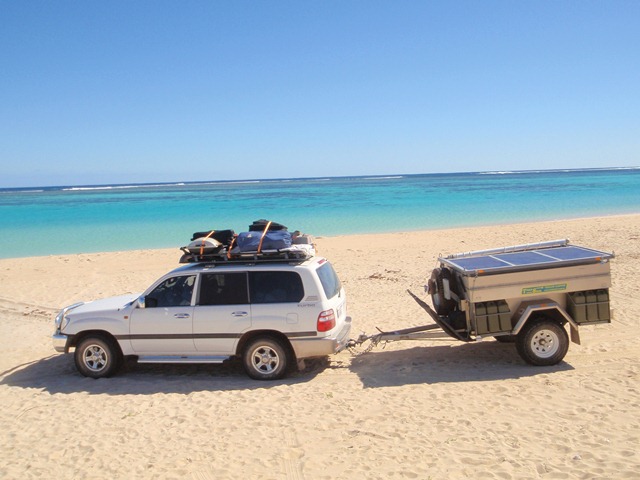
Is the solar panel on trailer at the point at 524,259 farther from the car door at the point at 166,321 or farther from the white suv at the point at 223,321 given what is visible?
the car door at the point at 166,321

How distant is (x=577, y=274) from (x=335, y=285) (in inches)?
135

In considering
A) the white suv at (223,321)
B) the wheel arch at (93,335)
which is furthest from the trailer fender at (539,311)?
the wheel arch at (93,335)

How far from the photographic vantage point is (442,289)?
→ 28.0 ft

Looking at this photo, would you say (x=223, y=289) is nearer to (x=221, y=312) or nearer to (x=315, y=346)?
(x=221, y=312)

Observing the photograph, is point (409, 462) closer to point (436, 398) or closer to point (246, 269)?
point (436, 398)

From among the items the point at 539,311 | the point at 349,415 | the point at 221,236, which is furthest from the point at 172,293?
the point at 539,311

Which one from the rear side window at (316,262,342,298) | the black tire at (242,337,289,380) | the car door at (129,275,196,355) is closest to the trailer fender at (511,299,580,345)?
the rear side window at (316,262,342,298)

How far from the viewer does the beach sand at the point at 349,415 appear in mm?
5207

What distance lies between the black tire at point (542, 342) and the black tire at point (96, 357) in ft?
19.6

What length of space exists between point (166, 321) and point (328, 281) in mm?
2444

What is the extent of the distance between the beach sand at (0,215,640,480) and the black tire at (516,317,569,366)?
0.52 feet

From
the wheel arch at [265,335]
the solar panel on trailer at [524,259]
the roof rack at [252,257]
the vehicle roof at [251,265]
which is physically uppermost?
the roof rack at [252,257]

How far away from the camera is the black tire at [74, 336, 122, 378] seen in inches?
319

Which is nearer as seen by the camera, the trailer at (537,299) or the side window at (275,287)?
the trailer at (537,299)
